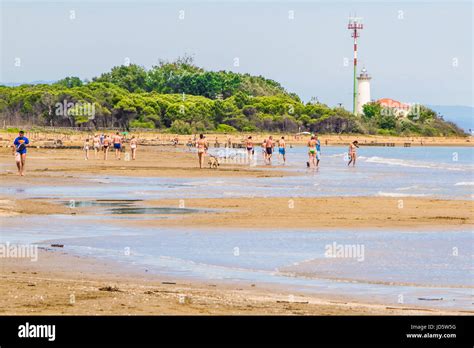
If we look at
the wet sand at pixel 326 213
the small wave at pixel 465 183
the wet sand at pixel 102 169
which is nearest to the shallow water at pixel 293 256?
the wet sand at pixel 326 213

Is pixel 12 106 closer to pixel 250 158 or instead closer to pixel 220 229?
pixel 250 158

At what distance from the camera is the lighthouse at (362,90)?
5408 inches

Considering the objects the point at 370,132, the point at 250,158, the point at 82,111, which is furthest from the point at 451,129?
the point at 250,158

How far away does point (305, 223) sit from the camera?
2112 centimetres

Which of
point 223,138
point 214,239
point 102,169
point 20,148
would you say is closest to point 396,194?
point 20,148

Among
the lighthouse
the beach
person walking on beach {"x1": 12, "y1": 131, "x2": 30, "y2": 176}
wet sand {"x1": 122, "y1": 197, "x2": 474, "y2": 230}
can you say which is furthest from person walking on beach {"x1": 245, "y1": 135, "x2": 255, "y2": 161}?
the lighthouse

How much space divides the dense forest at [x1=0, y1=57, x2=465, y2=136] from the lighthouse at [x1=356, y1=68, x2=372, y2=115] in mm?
2707

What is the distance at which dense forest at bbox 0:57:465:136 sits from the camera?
103188mm

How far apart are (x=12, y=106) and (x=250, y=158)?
56.6 metres

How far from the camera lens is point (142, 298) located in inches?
453

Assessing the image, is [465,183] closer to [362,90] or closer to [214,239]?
[214,239]

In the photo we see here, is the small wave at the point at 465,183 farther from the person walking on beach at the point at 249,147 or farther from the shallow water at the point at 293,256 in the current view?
the shallow water at the point at 293,256

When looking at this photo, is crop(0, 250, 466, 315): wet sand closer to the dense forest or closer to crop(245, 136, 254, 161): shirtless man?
crop(245, 136, 254, 161): shirtless man
